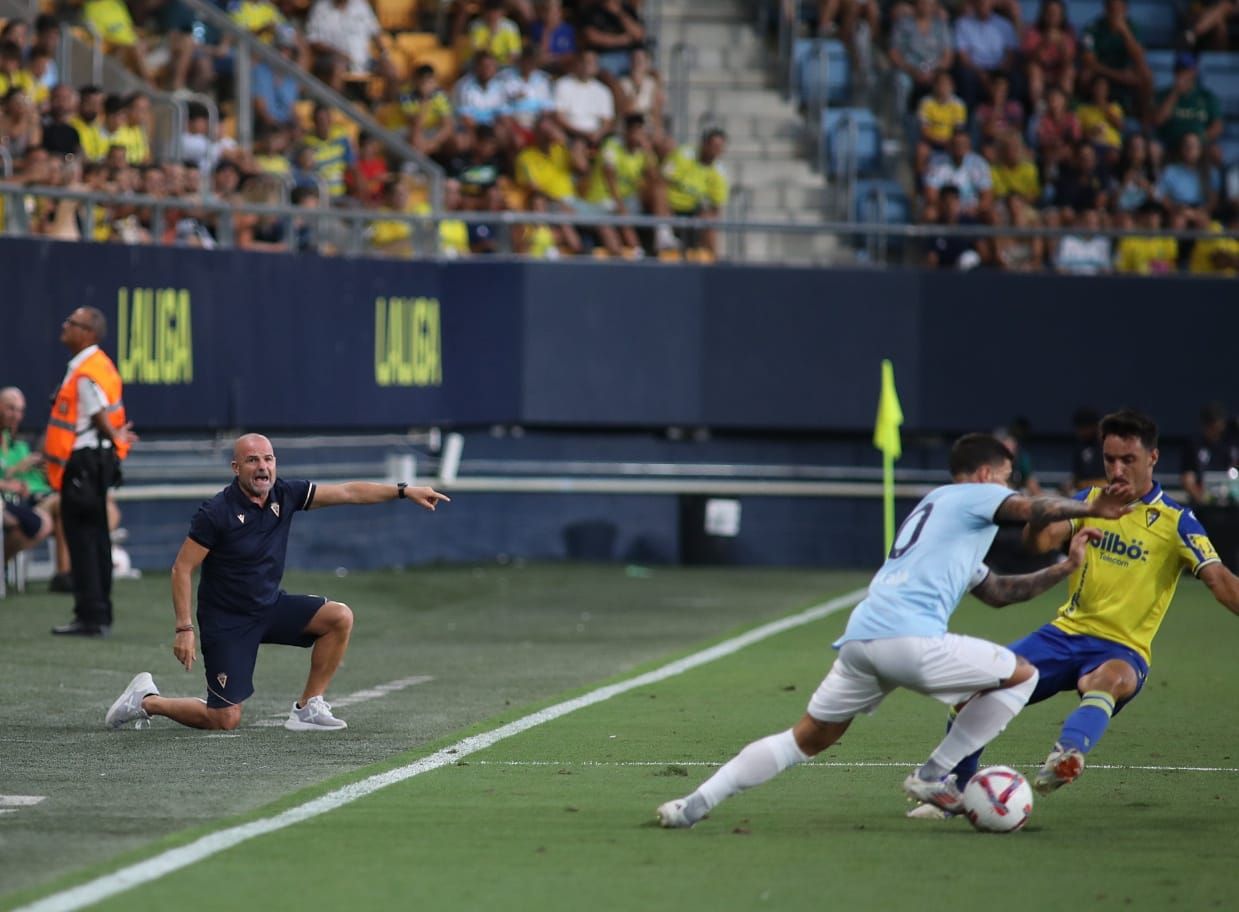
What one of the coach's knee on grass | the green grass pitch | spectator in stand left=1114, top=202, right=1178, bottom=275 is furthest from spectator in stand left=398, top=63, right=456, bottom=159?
the coach's knee on grass

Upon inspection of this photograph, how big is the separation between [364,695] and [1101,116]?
1594cm

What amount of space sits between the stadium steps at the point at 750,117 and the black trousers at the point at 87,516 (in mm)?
10945

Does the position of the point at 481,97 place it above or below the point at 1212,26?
below

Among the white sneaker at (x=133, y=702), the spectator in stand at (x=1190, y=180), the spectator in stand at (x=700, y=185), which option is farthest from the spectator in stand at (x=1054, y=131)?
the white sneaker at (x=133, y=702)

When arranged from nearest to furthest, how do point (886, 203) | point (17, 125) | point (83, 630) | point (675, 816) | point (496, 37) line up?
point (675, 816), point (83, 630), point (17, 125), point (886, 203), point (496, 37)

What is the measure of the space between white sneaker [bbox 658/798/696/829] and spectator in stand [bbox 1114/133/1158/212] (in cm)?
1777

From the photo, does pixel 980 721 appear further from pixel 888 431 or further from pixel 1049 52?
pixel 1049 52

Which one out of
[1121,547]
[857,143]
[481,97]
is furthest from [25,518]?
[857,143]

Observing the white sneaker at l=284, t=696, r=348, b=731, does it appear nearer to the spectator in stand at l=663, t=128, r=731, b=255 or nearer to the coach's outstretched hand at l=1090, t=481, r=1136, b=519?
the coach's outstretched hand at l=1090, t=481, r=1136, b=519

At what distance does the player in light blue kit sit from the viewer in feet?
25.5

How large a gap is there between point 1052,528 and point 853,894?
266 centimetres

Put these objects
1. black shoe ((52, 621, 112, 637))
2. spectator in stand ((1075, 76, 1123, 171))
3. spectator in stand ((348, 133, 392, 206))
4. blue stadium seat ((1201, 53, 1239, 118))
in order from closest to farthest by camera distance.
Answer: black shoe ((52, 621, 112, 637)) → spectator in stand ((348, 133, 392, 206)) → spectator in stand ((1075, 76, 1123, 171)) → blue stadium seat ((1201, 53, 1239, 118))

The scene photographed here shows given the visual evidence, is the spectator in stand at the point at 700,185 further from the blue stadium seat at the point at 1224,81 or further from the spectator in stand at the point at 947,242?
the blue stadium seat at the point at 1224,81

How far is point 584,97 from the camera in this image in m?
24.6
